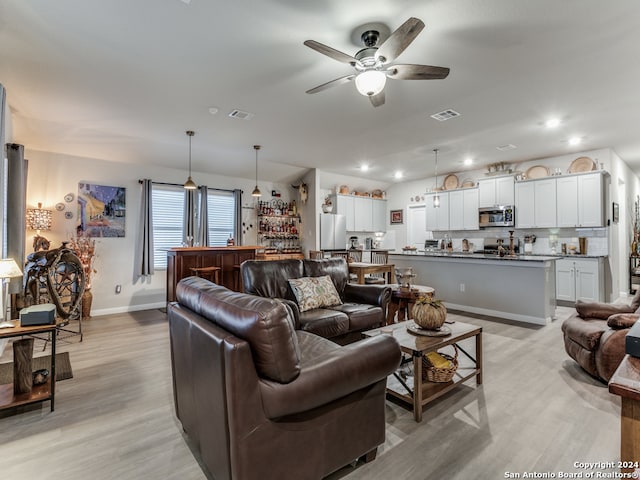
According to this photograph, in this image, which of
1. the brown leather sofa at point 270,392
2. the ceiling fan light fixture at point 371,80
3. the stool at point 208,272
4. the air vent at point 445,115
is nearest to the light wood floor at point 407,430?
the brown leather sofa at point 270,392

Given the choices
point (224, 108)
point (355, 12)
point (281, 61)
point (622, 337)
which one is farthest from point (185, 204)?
point (622, 337)

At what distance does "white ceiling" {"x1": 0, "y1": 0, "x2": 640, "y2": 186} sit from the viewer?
221 centimetres

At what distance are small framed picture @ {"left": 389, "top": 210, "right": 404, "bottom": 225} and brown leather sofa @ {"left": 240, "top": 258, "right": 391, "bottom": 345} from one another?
5281mm

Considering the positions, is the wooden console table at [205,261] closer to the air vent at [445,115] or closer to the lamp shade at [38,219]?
the lamp shade at [38,219]

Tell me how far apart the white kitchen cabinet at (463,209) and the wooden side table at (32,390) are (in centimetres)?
722

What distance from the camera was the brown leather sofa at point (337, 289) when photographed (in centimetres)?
313

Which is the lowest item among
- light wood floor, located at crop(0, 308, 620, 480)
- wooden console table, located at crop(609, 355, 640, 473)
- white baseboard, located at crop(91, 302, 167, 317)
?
light wood floor, located at crop(0, 308, 620, 480)

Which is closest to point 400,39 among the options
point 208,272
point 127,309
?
point 208,272

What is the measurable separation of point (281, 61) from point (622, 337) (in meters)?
3.55

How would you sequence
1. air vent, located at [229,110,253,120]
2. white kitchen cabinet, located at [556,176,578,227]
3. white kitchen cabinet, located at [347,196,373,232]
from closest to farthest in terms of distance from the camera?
air vent, located at [229,110,253,120] < white kitchen cabinet, located at [556,176,578,227] < white kitchen cabinet, located at [347,196,373,232]

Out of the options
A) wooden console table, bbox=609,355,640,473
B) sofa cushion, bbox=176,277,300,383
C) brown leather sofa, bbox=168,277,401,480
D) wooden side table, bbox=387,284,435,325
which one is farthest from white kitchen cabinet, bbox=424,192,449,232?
wooden console table, bbox=609,355,640,473

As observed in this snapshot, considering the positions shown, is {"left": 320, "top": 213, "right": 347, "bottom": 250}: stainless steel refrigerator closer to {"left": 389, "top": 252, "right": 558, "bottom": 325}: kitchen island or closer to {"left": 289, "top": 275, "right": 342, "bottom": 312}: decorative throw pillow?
{"left": 389, "top": 252, "right": 558, "bottom": 325}: kitchen island

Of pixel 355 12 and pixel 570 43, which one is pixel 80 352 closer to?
pixel 355 12

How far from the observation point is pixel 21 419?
2.26m
